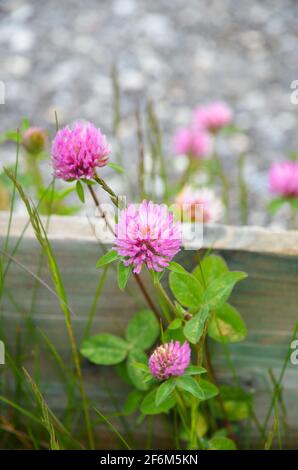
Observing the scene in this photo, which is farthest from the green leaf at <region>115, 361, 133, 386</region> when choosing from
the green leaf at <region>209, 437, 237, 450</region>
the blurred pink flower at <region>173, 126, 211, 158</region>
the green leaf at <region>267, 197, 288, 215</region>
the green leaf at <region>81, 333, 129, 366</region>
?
the blurred pink flower at <region>173, 126, 211, 158</region>

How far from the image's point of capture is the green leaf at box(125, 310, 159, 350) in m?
0.78

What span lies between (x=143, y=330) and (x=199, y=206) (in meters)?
0.19

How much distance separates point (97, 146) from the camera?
0.63 m

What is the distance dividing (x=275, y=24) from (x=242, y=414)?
1964 mm

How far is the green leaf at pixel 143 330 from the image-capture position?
0.78m

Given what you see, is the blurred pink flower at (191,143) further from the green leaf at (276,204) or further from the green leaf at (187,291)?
the green leaf at (187,291)

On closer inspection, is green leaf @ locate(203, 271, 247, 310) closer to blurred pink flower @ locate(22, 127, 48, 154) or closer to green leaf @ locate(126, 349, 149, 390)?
green leaf @ locate(126, 349, 149, 390)

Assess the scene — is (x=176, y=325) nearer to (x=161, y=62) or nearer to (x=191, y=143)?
(x=191, y=143)

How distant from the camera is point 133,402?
2.61 ft

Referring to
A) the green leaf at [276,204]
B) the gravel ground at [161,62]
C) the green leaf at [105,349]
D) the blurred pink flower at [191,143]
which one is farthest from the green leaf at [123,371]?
the gravel ground at [161,62]

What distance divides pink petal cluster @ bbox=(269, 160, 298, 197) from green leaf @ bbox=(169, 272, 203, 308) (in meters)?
0.47

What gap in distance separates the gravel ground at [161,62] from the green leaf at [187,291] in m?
1.22

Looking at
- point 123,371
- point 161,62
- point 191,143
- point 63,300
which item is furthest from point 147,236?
point 161,62
